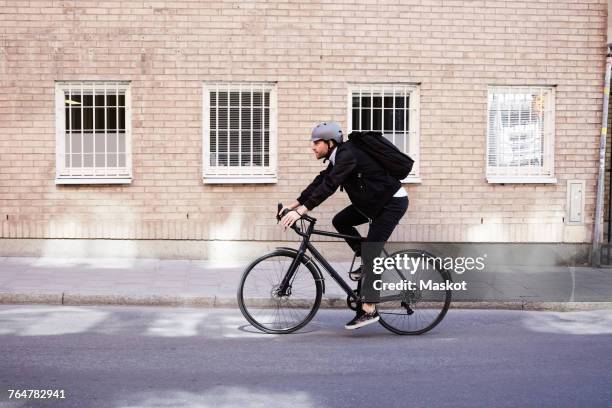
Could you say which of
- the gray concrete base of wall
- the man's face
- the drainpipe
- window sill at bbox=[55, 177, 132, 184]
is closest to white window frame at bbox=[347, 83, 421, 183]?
the gray concrete base of wall

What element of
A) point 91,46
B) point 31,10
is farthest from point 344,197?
point 31,10

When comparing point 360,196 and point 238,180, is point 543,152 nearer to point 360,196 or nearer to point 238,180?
point 238,180

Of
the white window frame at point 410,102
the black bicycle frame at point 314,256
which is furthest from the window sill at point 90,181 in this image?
the black bicycle frame at point 314,256

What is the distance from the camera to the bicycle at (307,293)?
7215 millimetres

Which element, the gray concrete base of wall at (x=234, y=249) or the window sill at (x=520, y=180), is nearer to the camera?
the gray concrete base of wall at (x=234, y=249)

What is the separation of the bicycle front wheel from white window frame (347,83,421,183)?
5.84 meters

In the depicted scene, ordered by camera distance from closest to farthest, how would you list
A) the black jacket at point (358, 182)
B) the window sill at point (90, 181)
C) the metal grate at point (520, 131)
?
the black jacket at point (358, 182) → the window sill at point (90, 181) → the metal grate at point (520, 131)

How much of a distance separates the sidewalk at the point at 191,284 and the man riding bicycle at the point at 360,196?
1.72 ft

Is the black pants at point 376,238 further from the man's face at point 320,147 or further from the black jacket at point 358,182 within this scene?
the man's face at point 320,147

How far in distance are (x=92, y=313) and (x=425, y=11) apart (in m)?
7.16

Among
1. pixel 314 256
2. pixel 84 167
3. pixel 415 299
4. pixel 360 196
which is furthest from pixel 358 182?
pixel 84 167

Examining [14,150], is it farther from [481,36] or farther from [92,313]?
[481,36]

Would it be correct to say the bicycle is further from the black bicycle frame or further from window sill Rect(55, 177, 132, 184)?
window sill Rect(55, 177, 132, 184)

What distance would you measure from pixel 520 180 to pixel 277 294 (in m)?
6.97
